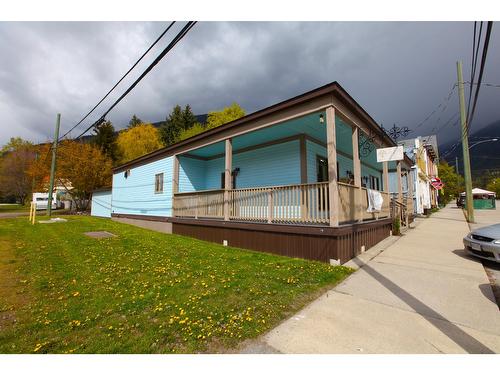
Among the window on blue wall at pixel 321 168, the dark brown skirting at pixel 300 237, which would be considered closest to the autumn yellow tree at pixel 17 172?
the dark brown skirting at pixel 300 237

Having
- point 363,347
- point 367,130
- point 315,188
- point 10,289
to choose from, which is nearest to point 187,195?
point 315,188

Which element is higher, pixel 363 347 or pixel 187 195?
pixel 187 195

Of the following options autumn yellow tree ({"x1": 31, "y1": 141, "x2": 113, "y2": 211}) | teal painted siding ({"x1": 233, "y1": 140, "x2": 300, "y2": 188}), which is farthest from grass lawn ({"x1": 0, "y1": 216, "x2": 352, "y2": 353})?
autumn yellow tree ({"x1": 31, "y1": 141, "x2": 113, "y2": 211})

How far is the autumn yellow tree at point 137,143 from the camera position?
109ft

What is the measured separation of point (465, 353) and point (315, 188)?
4278mm

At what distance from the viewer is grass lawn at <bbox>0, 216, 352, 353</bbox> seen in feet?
8.82

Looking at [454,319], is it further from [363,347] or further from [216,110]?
[216,110]

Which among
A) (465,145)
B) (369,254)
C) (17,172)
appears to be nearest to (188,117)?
(17,172)

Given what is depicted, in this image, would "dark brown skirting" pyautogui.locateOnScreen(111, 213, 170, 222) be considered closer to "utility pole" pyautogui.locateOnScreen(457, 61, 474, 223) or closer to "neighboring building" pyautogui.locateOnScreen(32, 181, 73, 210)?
"utility pole" pyautogui.locateOnScreen(457, 61, 474, 223)

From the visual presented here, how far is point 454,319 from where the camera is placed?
3178 mm

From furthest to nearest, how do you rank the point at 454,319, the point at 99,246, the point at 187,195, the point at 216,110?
the point at 216,110 → the point at 187,195 → the point at 99,246 → the point at 454,319

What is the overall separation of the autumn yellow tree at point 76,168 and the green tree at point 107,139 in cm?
784

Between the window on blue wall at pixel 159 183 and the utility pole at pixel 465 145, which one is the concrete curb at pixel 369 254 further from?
the window on blue wall at pixel 159 183

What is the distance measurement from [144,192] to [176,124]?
88.9ft
